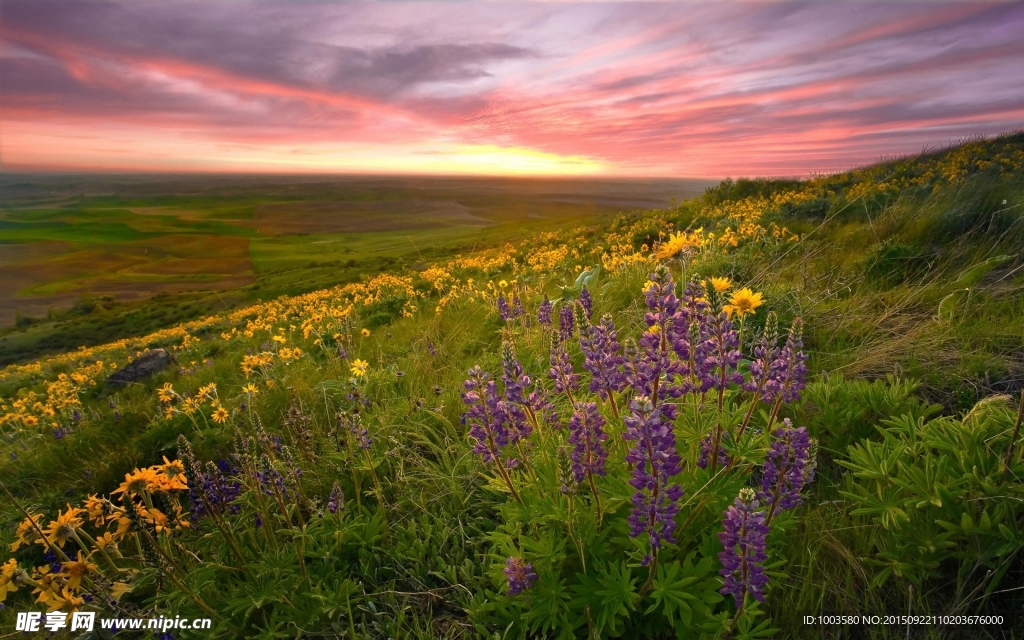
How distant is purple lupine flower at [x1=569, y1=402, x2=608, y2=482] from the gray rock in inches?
417

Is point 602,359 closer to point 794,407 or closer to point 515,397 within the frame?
point 515,397

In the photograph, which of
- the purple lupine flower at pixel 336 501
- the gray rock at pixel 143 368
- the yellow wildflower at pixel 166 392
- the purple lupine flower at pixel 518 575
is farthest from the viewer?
the gray rock at pixel 143 368

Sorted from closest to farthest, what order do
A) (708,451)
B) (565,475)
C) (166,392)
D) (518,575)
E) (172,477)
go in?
(565,475) → (518,575) → (708,451) → (172,477) → (166,392)

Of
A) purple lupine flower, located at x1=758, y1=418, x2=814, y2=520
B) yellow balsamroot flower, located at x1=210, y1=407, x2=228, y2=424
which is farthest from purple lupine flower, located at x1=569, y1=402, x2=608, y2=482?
yellow balsamroot flower, located at x1=210, y1=407, x2=228, y2=424

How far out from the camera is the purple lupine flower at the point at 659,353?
183 centimetres

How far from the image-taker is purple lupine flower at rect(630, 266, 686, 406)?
6.00 feet

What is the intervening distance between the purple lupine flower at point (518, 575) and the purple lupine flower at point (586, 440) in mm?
392

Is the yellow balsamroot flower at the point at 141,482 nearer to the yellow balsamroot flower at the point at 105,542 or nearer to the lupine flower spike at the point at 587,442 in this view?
the yellow balsamroot flower at the point at 105,542

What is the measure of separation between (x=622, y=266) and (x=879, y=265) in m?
3.00

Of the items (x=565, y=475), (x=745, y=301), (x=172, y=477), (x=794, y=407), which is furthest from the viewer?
(x=794, y=407)

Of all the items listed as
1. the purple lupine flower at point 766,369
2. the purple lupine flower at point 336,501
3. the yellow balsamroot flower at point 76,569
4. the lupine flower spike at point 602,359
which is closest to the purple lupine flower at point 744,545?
the purple lupine flower at point 766,369

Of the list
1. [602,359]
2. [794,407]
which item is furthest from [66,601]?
[794,407]

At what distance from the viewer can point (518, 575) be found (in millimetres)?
1875

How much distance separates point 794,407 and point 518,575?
1.72 m
